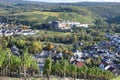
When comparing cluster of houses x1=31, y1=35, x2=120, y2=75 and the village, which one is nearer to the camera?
cluster of houses x1=31, y1=35, x2=120, y2=75

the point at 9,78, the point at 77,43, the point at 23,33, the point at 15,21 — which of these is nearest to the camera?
the point at 9,78

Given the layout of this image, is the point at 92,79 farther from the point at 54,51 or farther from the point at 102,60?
the point at 54,51

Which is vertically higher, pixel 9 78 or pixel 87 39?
pixel 9 78

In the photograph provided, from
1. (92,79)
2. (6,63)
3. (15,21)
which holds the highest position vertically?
(6,63)

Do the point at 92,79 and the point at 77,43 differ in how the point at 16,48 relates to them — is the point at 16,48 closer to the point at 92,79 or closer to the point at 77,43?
the point at 77,43

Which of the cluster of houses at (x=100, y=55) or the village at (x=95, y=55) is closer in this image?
the cluster of houses at (x=100, y=55)

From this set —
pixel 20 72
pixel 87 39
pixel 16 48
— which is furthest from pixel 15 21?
pixel 20 72

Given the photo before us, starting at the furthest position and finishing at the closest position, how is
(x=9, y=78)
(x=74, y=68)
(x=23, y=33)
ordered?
(x=23, y=33), (x=74, y=68), (x=9, y=78)

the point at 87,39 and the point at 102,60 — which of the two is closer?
the point at 102,60

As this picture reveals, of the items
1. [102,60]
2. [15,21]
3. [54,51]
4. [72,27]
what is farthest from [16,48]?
[15,21]
